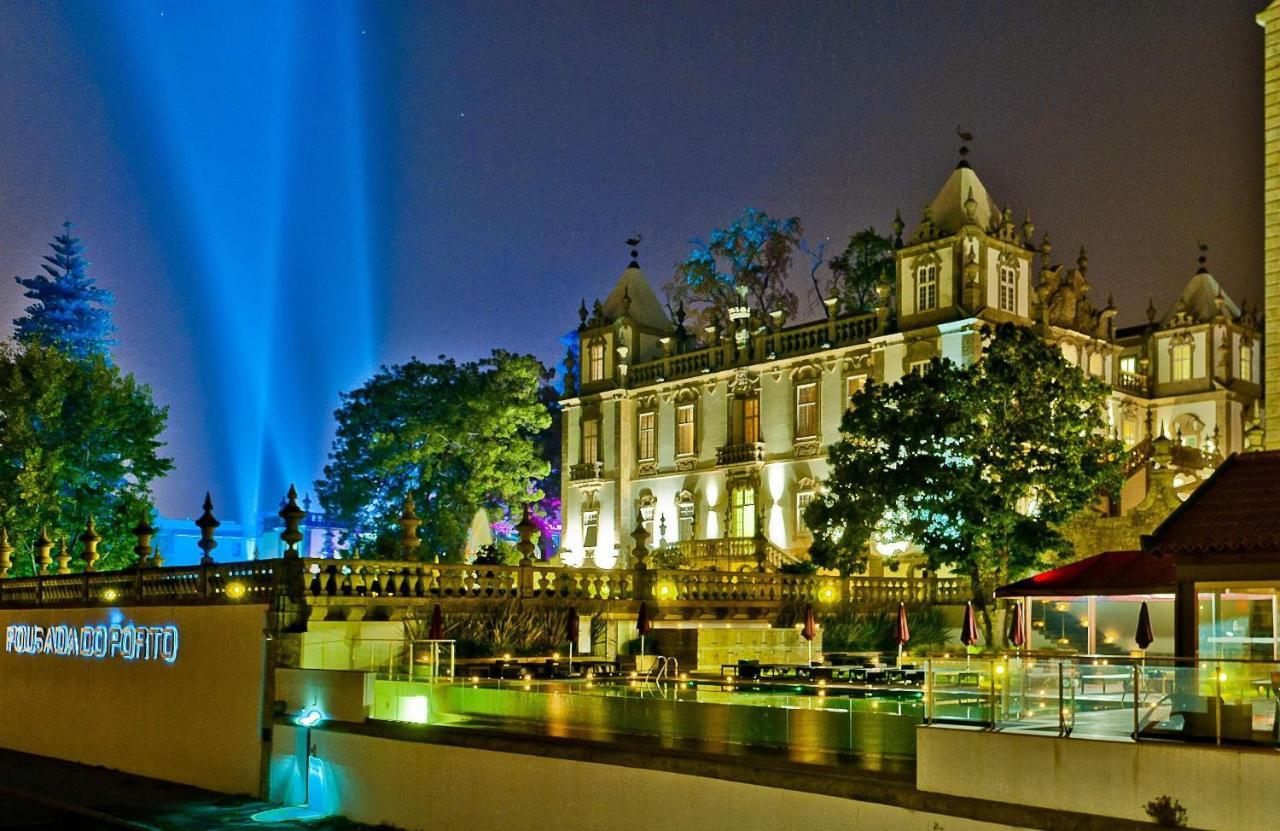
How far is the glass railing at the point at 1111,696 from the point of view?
1246 centimetres

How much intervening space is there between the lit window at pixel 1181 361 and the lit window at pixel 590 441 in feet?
75.9

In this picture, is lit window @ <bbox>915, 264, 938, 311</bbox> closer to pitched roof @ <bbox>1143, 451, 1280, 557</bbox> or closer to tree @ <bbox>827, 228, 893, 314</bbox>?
tree @ <bbox>827, 228, 893, 314</bbox>

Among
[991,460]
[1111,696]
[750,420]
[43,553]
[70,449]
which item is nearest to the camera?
[1111,696]

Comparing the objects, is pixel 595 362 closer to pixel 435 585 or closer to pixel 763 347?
pixel 763 347

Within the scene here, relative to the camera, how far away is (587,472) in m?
61.4

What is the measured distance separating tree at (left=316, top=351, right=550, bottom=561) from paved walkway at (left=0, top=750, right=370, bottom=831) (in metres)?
27.3

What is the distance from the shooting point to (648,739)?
1852 centimetres

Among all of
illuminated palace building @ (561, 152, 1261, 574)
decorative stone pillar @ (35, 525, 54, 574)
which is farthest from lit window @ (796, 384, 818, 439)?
decorative stone pillar @ (35, 525, 54, 574)

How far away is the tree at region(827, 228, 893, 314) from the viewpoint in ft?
198

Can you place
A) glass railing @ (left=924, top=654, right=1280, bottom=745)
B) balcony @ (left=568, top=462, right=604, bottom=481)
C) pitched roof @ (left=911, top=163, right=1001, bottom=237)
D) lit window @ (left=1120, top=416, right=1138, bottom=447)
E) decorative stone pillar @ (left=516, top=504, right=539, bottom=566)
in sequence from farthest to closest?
balcony @ (left=568, top=462, right=604, bottom=481) < lit window @ (left=1120, top=416, right=1138, bottom=447) < pitched roof @ (left=911, top=163, right=1001, bottom=237) < decorative stone pillar @ (left=516, top=504, right=539, bottom=566) < glass railing @ (left=924, top=654, right=1280, bottom=745)

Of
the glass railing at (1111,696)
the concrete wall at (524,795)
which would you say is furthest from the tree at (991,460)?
the glass railing at (1111,696)

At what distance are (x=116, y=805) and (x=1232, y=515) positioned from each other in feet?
62.5

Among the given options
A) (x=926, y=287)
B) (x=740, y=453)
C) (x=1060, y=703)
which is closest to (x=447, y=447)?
(x=740, y=453)

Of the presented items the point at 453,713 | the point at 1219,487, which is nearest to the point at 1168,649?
the point at 1219,487
